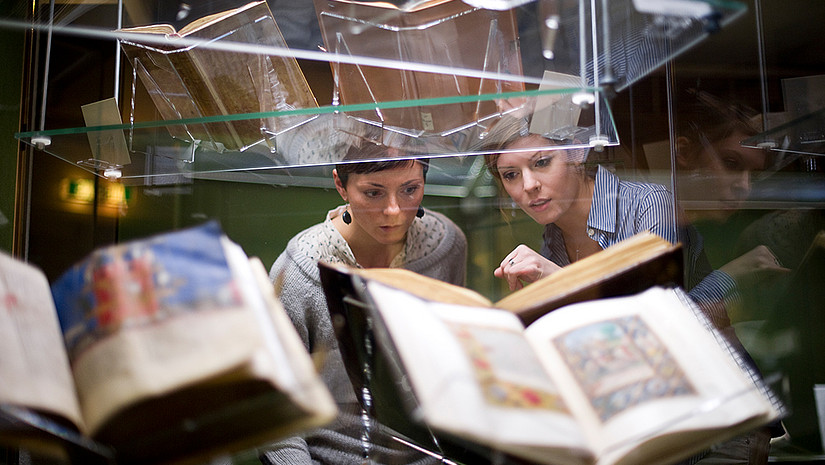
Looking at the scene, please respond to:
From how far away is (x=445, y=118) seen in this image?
3.28ft

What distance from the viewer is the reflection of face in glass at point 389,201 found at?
1125 millimetres

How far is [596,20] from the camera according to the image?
→ 3.05 feet

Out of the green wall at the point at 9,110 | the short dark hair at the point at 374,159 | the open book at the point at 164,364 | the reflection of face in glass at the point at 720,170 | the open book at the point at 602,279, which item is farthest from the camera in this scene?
the reflection of face in glass at the point at 720,170

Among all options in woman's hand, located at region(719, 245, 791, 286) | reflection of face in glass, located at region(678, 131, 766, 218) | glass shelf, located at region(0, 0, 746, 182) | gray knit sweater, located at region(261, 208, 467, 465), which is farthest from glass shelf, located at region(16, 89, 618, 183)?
woman's hand, located at region(719, 245, 791, 286)

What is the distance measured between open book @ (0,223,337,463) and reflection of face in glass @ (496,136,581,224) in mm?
617

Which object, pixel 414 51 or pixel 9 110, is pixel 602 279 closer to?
pixel 414 51

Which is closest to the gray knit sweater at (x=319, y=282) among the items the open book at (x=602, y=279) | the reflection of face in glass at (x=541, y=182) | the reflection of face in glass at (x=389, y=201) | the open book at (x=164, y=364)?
the reflection of face in glass at (x=389, y=201)

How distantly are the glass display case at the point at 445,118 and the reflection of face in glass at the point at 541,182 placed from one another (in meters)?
0.03

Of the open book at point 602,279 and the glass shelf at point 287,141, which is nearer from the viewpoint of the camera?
the open book at point 602,279

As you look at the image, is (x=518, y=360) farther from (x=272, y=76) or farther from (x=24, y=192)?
(x=24, y=192)

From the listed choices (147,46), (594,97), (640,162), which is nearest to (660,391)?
(594,97)

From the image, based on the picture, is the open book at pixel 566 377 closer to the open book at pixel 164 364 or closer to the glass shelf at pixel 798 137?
the open book at pixel 164 364

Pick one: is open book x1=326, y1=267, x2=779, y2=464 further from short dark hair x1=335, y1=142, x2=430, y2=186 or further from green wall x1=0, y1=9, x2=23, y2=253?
green wall x1=0, y1=9, x2=23, y2=253

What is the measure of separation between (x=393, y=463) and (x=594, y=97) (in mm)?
636
